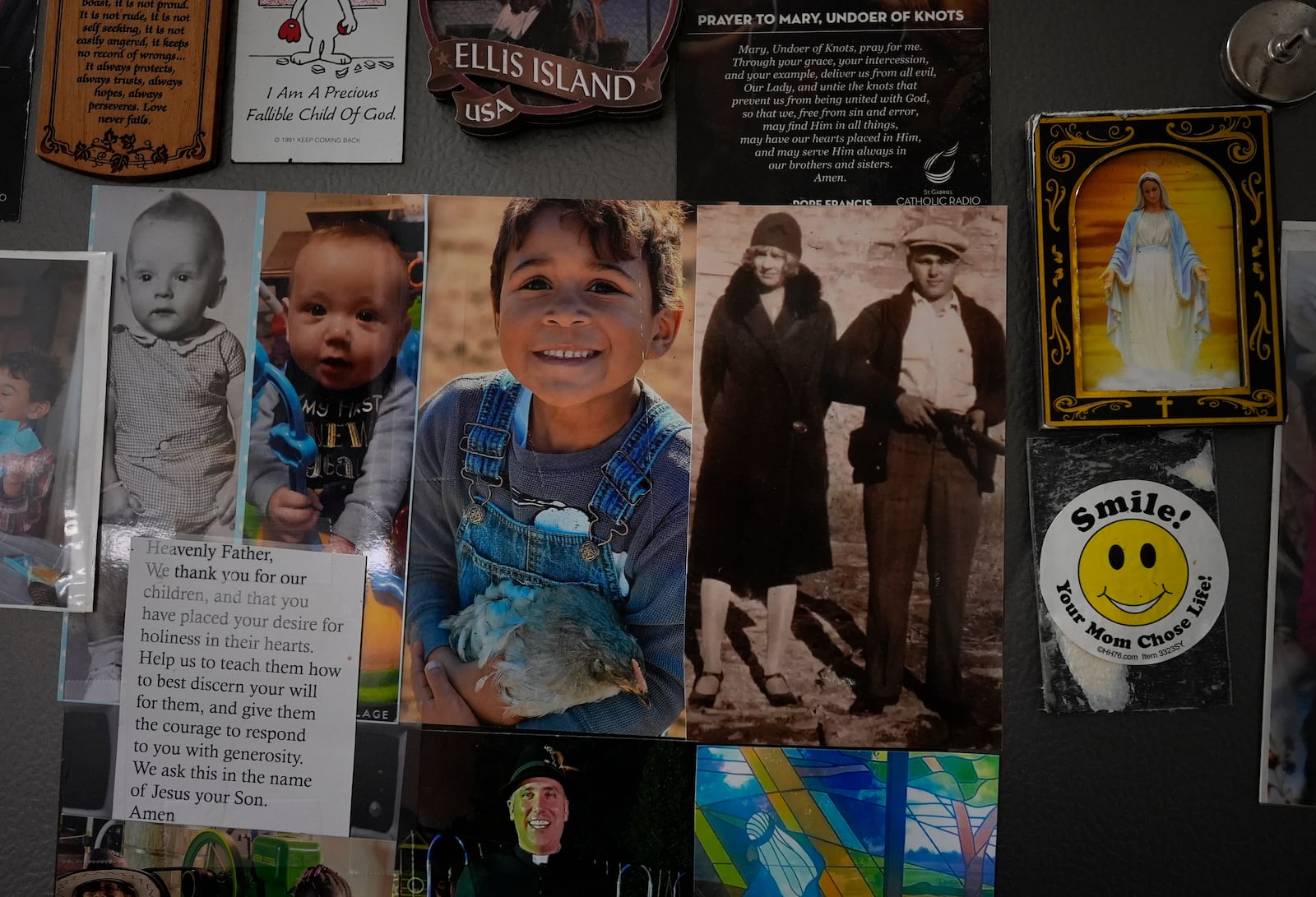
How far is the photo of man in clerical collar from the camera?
0.99 meters

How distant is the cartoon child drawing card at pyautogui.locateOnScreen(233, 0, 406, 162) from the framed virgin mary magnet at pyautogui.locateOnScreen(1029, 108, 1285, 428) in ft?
2.46

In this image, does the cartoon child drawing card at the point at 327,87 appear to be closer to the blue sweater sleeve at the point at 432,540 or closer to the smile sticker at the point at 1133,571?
the blue sweater sleeve at the point at 432,540

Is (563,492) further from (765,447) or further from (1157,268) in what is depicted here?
(1157,268)

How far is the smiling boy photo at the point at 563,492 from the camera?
100 cm

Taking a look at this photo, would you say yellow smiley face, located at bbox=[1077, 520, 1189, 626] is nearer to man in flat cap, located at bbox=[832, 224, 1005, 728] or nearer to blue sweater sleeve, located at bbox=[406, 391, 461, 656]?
man in flat cap, located at bbox=[832, 224, 1005, 728]

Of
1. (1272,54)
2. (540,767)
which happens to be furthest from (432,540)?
(1272,54)

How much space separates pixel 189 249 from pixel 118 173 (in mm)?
118

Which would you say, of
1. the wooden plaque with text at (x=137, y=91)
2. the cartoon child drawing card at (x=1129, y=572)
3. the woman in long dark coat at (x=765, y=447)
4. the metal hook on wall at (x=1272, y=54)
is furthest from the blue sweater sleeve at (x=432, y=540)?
the metal hook on wall at (x=1272, y=54)

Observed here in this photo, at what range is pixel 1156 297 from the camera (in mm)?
976

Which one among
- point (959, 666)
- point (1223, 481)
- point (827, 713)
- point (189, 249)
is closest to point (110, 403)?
point (189, 249)

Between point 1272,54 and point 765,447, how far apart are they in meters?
0.71

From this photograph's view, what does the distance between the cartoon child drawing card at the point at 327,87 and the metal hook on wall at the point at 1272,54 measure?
0.96 meters

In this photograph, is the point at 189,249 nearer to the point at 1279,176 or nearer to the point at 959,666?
→ the point at 959,666

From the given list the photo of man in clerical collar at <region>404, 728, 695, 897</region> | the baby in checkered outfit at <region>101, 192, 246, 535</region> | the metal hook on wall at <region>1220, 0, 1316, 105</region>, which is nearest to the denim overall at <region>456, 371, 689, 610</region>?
the photo of man in clerical collar at <region>404, 728, 695, 897</region>
